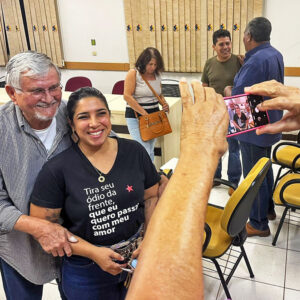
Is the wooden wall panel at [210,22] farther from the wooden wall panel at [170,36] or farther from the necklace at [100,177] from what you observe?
the necklace at [100,177]

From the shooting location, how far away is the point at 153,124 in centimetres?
361

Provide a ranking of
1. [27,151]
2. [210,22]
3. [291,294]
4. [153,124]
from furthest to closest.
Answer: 1. [210,22]
2. [153,124]
3. [291,294]
4. [27,151]

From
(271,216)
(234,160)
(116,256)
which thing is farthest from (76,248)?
(234,160)

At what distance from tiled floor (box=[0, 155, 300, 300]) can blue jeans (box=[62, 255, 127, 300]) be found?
111cm

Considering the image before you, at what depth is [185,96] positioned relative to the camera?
0.65 metres

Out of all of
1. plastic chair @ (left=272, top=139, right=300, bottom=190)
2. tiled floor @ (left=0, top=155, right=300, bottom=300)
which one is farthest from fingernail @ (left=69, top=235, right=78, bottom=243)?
plastic chair @ (left=272, top=139, right=300, bottom=190)

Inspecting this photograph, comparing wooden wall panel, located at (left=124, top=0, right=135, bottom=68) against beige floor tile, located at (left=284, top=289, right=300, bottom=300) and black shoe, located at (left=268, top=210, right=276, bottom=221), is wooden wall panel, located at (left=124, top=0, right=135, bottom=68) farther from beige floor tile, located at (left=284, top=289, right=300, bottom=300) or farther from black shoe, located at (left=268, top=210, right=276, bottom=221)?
beige floor tile, located at (left=284, top=289, right=300, bottom=300)

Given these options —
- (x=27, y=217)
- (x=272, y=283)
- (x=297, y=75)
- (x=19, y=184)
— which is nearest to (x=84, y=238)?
(x=27, y=217)

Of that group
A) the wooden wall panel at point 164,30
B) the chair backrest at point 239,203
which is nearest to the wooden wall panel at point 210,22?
the wooden wall panel at point 164,30

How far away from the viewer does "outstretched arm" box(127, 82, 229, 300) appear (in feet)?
1.52

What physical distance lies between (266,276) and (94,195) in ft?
6.09

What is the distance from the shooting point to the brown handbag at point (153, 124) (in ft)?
11.7

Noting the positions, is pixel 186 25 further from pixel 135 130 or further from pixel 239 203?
pixel 239 203

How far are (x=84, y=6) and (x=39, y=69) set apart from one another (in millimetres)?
5244
